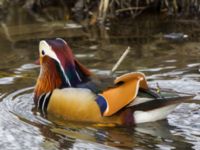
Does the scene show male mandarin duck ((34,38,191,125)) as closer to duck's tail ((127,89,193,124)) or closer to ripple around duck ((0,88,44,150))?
duck's tail ((127,89,193,124))

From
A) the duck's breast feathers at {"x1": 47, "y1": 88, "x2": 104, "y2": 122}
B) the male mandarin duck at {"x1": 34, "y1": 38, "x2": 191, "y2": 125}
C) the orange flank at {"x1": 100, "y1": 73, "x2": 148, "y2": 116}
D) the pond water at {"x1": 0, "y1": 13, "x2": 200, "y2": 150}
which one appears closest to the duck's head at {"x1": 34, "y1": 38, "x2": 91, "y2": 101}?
the male mandarin duck at {"x1": 34, "y1": 38, "x2": 191, "y2": 125}

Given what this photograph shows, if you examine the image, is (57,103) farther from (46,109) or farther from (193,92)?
(193,92)

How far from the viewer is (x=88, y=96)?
5207 mm

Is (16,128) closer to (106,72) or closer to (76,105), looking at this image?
(76,105)

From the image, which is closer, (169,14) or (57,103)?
(57,103)

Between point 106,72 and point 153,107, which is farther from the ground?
point 153,107

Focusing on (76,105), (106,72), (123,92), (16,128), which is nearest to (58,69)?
(76,105)

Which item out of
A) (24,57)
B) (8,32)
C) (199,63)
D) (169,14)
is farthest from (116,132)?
(169,14)

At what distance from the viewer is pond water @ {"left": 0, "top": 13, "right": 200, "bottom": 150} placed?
5020mm

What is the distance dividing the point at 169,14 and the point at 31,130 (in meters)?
4.84

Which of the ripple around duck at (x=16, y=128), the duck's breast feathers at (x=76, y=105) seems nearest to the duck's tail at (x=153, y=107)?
the duck's breast feathers at (x=76, y=105)

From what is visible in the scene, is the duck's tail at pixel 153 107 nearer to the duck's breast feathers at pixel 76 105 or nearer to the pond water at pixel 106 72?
the pond water at pixel 106 72

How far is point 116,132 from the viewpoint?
517 centimetres

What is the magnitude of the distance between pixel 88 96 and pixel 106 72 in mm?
1603
